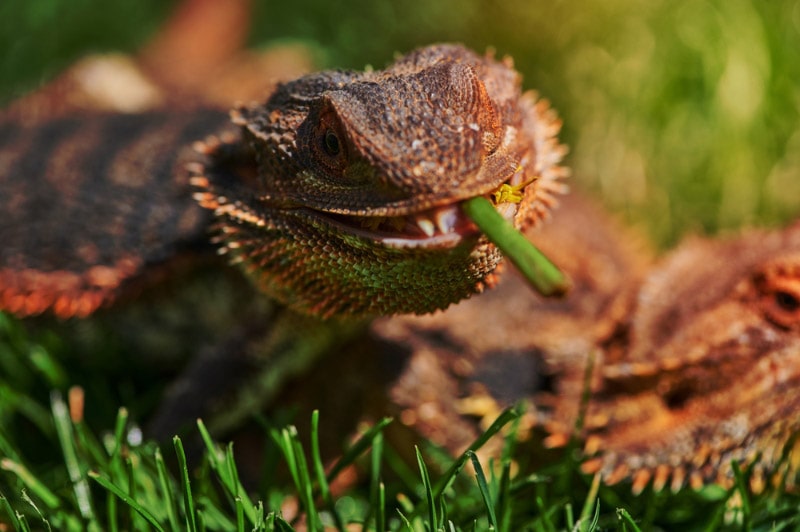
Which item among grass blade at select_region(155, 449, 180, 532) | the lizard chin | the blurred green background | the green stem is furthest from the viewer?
the blurred green background

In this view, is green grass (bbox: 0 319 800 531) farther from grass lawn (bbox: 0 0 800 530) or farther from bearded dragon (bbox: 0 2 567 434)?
bearded dragon (bbox: 0 2 567 434)

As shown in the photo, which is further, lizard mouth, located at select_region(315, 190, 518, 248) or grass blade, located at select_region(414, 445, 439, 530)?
grass blade, located at select_region(414, 445, 439, 530)

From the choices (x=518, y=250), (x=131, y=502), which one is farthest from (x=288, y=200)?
(x=131, y=502)

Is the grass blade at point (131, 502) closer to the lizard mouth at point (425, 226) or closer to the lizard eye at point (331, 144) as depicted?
the lizard mouth at point (425, 226)

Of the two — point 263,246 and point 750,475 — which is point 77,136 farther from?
point 750,475

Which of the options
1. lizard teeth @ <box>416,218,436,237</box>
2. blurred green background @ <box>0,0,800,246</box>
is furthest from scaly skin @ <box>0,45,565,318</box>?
blurred green background @ <box>0,0,800,246</box>

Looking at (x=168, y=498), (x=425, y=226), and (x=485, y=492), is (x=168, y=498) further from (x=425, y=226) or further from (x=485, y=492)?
(x=425, y=226)

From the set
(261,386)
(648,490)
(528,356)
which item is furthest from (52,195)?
(648,490)
